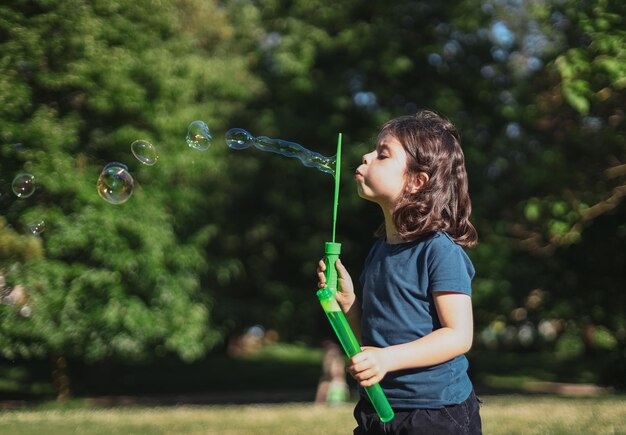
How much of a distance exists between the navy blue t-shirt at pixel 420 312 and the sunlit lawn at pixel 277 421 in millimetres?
5311

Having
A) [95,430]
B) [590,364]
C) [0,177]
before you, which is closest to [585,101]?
[95,430]

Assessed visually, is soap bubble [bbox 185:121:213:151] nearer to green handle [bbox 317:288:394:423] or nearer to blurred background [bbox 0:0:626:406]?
green handle [bbox 317:288:394:423]

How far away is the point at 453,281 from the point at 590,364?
25.4 metres

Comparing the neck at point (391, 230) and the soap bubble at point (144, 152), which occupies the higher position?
the soap bubble at point (144, 152)

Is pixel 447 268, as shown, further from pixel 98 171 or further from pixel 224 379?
pixel 224 379

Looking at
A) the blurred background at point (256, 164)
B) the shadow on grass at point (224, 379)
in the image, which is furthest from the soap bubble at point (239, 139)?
the shadow on grass at point (224, 379)

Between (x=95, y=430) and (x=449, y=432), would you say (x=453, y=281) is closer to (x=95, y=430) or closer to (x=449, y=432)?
(x=449, y=432)

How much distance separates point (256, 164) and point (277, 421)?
778 cm

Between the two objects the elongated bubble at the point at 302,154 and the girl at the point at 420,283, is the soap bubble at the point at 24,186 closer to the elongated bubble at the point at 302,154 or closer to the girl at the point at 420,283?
the elongated bubble at the point at 302,154

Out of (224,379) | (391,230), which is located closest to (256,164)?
(224,379)

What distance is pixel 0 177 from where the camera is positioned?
Answer: 11.4 meters

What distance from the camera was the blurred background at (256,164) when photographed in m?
12.4

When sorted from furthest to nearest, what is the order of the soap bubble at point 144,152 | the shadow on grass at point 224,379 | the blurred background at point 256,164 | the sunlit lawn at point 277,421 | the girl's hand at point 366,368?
the shadow on grass at point 224,379, the blurred background at point 256,164, the sunlit lawn at point 277,421, the soap bubble at point 144,152, the girl's hand at point 366,368

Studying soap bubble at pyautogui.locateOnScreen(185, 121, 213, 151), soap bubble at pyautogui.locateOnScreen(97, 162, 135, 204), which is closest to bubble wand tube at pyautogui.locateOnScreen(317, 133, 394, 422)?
soap bubble at pyautogui.locateOnScreen(185, 121, 213, 151)
